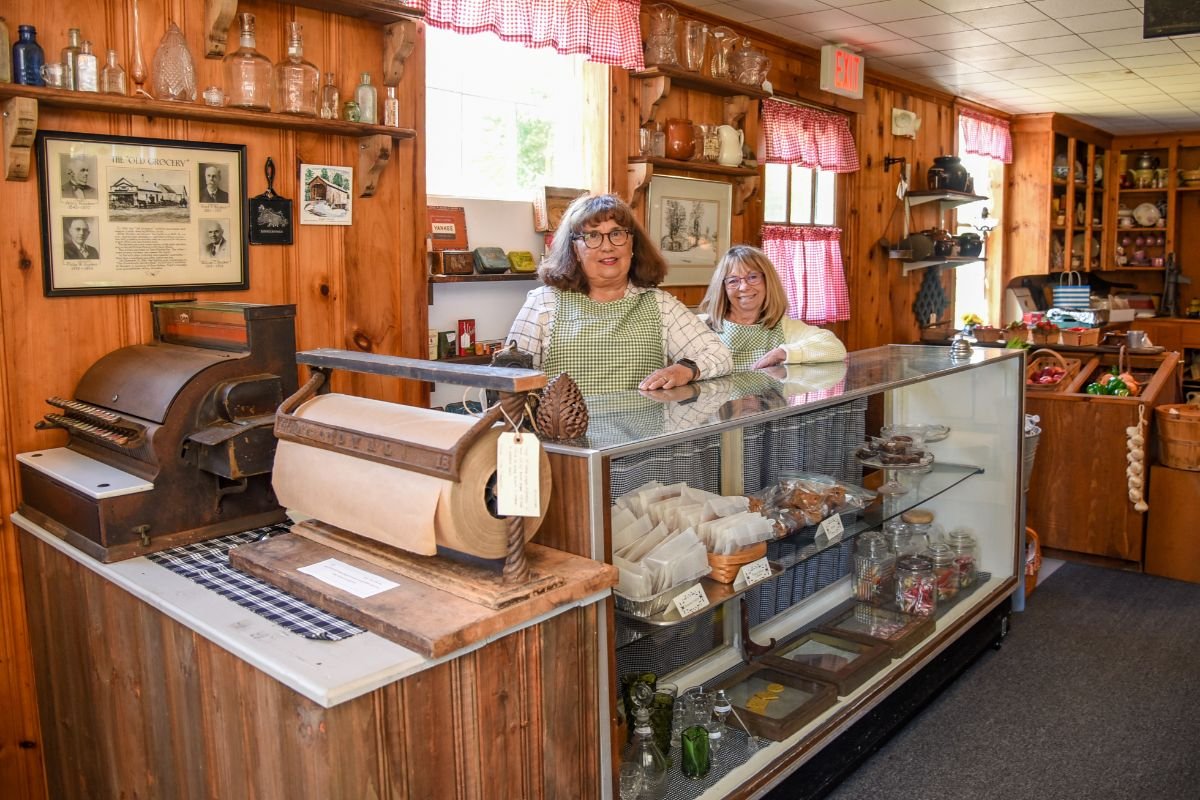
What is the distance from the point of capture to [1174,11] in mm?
3102

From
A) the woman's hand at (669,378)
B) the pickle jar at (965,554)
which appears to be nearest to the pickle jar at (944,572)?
the pickle jar at (965,554)

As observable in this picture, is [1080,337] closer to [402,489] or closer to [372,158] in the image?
[372,158]

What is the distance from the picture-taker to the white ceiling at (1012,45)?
4500 mm

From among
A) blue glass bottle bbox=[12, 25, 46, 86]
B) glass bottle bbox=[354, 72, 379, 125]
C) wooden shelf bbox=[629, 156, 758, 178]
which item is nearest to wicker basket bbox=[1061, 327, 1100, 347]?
wooden shelf bbox=[629, 156, 758, 178]

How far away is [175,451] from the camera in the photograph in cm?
186

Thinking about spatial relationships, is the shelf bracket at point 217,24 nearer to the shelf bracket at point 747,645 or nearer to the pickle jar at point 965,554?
the shelf bracket at point 747,645

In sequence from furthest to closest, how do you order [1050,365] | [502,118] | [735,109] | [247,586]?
[1050,365]
[735,109]
[502,118]
[247,586]

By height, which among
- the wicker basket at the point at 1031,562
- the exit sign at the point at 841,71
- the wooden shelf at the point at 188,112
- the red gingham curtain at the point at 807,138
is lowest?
the wicker basket at the point at 1031,562

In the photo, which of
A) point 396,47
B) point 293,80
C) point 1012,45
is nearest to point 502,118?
point 396,47

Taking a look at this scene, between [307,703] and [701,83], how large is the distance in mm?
3658

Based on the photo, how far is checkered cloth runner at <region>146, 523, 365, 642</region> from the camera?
4.58 feet

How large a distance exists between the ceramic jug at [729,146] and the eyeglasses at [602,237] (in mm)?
2064

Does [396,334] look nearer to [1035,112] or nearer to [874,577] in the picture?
[874,577]

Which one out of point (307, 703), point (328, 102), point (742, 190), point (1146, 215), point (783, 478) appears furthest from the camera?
point (1146, 215)
